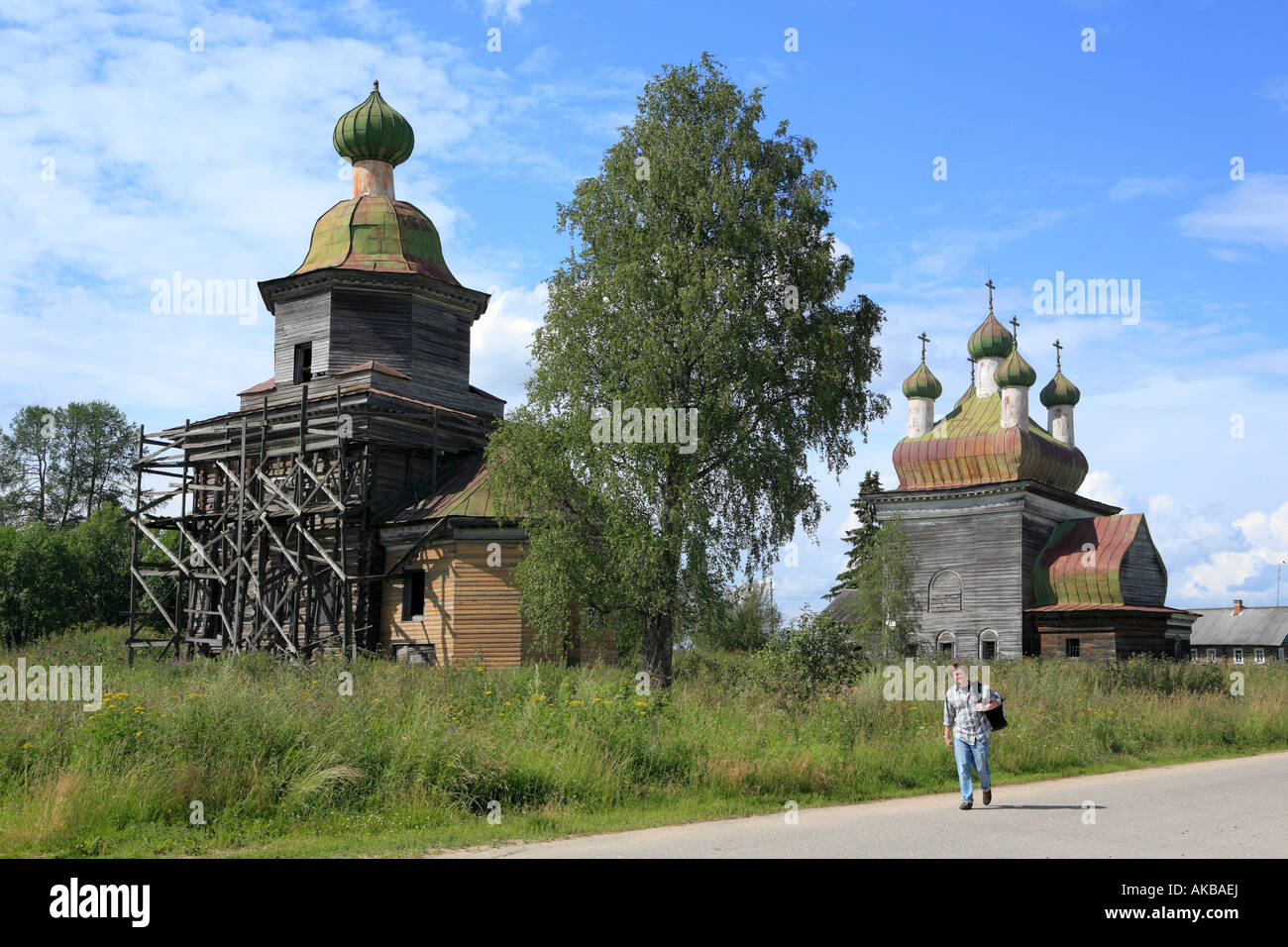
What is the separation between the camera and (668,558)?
66.9 ft

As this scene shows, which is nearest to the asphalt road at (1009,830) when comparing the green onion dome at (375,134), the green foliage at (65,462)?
the green onion dome at (375,134)

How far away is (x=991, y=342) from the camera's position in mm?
40875

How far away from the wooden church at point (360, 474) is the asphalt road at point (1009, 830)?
11809mm

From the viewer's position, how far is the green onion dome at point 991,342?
134 ft

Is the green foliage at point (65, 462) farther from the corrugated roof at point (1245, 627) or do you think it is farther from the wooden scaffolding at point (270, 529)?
the corrugated roof at point (1245, 627)

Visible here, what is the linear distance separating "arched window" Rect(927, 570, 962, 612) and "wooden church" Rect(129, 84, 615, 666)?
1448cm

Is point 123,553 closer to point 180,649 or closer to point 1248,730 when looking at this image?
point 180,649

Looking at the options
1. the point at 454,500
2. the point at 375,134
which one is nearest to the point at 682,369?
the point at 454,500

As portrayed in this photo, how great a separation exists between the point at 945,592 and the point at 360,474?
65.6ft

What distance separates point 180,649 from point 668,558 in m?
17.9

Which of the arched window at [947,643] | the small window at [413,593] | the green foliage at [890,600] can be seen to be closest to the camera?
the small window at [413,593]

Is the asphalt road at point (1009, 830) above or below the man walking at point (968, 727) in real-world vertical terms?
below

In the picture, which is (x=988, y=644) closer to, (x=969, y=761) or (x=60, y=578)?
(x=969, y=761)

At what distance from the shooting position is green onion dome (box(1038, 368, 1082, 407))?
4097 cm
